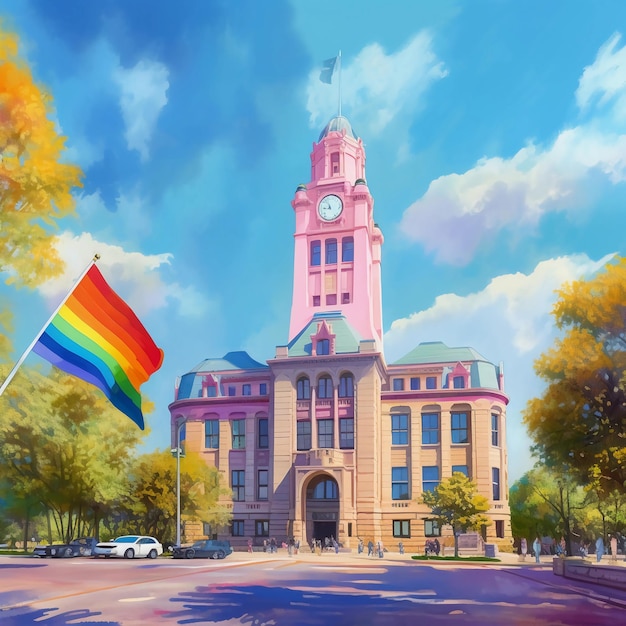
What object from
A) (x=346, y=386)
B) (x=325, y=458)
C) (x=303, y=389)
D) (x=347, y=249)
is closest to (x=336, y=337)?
(x=346, y=386)

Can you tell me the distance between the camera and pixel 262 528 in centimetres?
6688

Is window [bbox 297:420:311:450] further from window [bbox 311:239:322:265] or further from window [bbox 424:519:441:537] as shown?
window [bbox 311:239:322:265]

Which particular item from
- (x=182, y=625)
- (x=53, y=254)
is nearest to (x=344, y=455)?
(x=53, y=254)

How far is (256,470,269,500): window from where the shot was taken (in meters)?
68.3

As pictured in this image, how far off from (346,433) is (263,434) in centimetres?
855

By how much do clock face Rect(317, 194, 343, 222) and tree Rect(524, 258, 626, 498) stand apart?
41.8 meters

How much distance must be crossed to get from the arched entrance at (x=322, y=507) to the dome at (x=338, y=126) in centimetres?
3323

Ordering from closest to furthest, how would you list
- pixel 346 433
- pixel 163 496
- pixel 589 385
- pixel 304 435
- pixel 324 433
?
pixel 589 385, pixel 163 496, pixel 346 433, pixel 324 433, pixel 304 435

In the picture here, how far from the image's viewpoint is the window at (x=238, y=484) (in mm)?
68938

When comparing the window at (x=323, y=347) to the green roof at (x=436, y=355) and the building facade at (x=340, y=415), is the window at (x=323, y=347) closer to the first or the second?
the building facade at (x=340, y=415)

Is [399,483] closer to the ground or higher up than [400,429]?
closer to the ground

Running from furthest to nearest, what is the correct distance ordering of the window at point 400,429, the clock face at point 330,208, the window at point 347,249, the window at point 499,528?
the clock face at point 330,208
the window at point 347,249
the window at point 400,429
the window at point 499,528

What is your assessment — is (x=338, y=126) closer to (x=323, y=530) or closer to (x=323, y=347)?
(x=323, y=347)

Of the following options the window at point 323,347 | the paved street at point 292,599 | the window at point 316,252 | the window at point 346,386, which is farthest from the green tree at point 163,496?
the paved street at point 292,599
